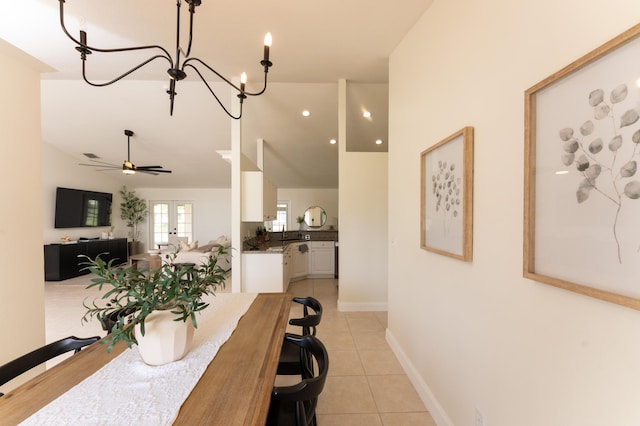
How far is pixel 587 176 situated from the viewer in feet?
2.76

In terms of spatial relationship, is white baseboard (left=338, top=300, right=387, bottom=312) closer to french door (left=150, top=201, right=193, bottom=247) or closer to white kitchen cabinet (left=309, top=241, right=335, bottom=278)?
white kitchen cabinet (left=309, top=241, right=335, bottom=278)

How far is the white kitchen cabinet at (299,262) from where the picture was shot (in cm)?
553

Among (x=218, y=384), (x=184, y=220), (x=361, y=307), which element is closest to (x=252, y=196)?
(x=361, y=307)

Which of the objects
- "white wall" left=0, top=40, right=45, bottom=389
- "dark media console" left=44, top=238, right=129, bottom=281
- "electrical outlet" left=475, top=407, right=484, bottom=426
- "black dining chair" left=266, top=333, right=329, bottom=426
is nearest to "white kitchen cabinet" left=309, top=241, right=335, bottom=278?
"dark media console" left=44, top=238, right=129, bottom=281

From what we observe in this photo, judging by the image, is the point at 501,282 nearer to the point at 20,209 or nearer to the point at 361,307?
the point at 361,307

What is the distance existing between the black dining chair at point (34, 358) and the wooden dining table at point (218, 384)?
0.22 m

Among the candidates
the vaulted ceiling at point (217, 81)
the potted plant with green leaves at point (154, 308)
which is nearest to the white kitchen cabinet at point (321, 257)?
the vaulted ceiling at point (217, 81)

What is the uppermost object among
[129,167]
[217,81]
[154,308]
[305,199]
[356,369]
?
[217,81]

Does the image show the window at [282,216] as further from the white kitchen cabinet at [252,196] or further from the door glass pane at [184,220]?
the white kitchen cabinet at [252,196]

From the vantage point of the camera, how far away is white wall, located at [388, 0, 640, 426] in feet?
2.72

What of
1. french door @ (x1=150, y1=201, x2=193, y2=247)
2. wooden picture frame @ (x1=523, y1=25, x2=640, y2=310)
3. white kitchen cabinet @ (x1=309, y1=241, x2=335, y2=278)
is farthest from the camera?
french door @ (x1=150, y1=201, x2=193, y2=247)

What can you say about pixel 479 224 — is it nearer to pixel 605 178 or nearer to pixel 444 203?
pixel 444 203

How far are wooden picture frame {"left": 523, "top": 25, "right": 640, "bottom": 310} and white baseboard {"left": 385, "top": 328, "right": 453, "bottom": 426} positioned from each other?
1.24 m

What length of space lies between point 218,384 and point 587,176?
1.41 m
